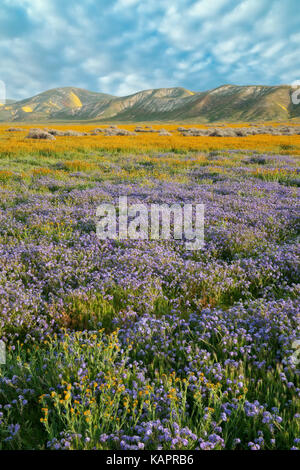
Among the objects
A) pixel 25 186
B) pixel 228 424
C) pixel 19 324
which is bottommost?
pixel 228 424

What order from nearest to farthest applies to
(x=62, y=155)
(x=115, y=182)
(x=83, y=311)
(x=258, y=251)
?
(x=83, y=311) < (x=258, y=251) < (x=115, y=182) < (x=62, y=155)

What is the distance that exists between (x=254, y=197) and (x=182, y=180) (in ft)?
12.0

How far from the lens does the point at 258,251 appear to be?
5.25 metres

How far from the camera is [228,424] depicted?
208 centimetres

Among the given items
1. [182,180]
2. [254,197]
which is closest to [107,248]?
[254,197]

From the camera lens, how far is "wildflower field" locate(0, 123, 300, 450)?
2021 millimetres

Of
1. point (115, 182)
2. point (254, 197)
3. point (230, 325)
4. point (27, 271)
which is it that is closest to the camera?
point (230, 325)

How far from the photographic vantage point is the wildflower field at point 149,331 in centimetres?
202

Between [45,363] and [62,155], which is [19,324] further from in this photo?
[62,155]

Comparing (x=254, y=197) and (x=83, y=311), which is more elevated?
(x=254, y=197)

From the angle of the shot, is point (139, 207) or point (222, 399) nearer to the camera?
point (222, 399)

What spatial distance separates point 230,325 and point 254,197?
20.2 ft

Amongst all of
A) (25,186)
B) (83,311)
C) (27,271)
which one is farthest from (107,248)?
(25,186)

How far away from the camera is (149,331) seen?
9.95 feet
